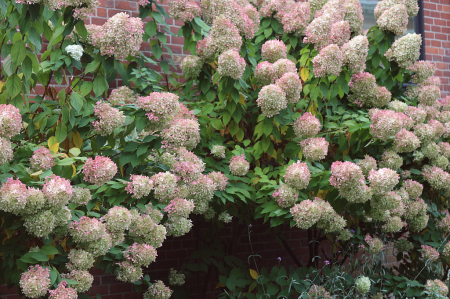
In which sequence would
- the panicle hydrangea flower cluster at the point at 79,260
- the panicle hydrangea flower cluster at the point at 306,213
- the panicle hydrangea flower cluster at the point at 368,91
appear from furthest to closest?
1. the panicle hydrangea flower cluster at the point at 368,91
2. the panicle hydrangea flower cluster at the point at 306,213
3. the panicle hydrangea flower cluster at the point at 79,260

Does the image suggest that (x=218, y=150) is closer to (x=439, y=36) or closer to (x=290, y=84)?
(x=290, y=84)

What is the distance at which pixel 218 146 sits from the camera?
9.18ft

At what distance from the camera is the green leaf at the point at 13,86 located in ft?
6.55

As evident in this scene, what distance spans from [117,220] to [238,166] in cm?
101

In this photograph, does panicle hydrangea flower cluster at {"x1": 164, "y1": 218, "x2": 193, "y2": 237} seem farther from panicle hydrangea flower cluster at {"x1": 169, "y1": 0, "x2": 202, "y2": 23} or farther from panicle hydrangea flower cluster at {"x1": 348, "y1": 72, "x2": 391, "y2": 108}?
panicle hydrangea flower cluster at {"x1": 348, "y1": 72, "x2": 391, "y2": 108}

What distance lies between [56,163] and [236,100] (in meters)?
1.22

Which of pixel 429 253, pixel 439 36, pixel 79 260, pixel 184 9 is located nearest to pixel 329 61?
pixel 184 9

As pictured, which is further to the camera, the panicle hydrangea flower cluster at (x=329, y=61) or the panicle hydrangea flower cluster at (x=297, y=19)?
the panicle hydrangea flower cluster at (x=297, y=19)

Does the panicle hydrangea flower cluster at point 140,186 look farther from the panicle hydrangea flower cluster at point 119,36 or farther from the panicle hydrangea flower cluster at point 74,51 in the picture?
the panicle hydrangea flower cluster at point 74,51

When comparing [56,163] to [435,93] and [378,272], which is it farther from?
[435,93]

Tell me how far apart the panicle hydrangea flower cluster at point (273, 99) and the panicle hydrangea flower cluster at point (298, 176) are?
38cm

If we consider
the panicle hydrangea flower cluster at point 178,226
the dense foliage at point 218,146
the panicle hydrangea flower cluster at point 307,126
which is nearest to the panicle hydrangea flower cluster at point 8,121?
the dense foliage at point 218,146

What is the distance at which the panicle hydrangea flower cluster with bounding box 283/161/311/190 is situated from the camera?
251 cm

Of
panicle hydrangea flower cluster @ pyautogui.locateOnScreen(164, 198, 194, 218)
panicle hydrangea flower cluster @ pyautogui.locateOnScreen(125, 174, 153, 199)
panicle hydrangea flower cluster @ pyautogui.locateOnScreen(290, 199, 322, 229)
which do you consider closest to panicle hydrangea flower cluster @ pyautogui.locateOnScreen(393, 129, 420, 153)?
panicle hydrangea flower cluster @ pyautogui.locateOnScreen(290, 199, 322, 229)
